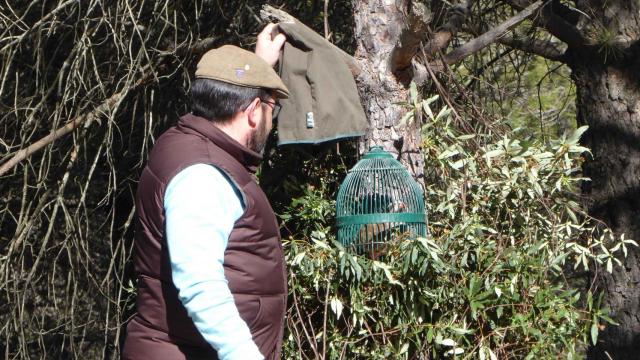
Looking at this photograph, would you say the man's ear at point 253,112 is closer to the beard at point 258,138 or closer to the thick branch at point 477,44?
the beard at point 258,138

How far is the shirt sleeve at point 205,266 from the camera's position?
7.25 ft

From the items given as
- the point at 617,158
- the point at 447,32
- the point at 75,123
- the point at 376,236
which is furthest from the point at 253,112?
the point at 617,158

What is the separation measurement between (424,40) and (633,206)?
1.90 meters

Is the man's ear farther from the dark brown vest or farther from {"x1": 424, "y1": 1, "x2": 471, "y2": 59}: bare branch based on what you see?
{"x1": 424, "y1": 1, "x2": 471, "y2": 59}: bare branch

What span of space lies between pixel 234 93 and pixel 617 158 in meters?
3.37

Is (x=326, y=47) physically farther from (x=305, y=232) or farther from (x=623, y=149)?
(x=623, y=149)

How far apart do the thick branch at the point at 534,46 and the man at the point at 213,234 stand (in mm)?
3088

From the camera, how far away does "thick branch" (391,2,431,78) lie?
3.58 metres

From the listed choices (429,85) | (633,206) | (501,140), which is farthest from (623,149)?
(501,140)

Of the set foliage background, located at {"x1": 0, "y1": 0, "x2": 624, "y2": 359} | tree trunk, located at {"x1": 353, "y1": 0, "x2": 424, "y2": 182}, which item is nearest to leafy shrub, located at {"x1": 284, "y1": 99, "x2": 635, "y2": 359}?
foliage background, located at {"x1": 0, "y1": 0, "x2": 624, "y2": 359}

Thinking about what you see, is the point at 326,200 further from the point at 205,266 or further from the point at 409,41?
the point at 205,266

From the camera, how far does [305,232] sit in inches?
144

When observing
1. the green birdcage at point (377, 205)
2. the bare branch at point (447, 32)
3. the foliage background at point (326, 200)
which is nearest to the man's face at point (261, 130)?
the foliage background at point (326, 200)

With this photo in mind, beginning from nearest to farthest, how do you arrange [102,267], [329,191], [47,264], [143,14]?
[329,191] → [143,14] → [47,264] → [102,267]
